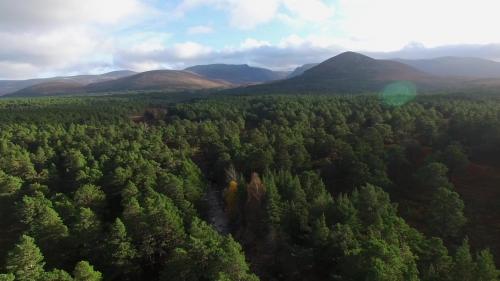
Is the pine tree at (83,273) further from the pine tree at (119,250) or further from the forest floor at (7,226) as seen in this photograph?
the forest floor at (7,226)

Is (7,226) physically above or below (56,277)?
below

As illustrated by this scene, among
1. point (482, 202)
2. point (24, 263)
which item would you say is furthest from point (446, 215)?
point (24, 263)

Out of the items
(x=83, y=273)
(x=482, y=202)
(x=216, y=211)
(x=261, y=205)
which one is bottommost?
(x=216, y=211)

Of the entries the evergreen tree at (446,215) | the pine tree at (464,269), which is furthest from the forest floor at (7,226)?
the evergreen tree at (446,215)

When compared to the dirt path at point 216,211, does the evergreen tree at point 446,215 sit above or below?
above

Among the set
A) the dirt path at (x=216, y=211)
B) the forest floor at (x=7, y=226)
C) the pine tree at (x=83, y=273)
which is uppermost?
the pine tree at (x=83, y=273)

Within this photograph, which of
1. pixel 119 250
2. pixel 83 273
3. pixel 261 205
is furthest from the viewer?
pixel 261 205

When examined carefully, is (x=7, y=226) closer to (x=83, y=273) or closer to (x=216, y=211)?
(x=83, y=273)

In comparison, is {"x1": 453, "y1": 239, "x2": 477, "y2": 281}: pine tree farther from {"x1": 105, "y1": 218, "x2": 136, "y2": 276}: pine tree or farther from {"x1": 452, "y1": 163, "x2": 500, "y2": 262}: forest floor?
{"x1": 105, "y1": 218, "x2": 136, "y2": 276}: pine tree

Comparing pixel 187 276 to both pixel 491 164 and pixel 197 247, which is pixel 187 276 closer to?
pixel 197 247
